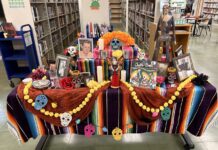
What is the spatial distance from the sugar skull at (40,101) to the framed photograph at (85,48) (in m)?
0.56

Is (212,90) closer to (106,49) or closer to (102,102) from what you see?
(102,102)

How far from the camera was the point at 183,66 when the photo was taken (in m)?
1.59

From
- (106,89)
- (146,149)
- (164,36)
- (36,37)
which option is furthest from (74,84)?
(36,37)

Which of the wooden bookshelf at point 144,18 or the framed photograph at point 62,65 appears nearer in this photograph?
the framed photograph at point 62,65

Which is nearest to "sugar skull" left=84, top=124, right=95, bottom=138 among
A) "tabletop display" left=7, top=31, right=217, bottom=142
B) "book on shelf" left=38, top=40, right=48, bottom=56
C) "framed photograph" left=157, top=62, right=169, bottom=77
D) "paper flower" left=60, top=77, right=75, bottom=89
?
"tabletop display" left=7, top=31, right=217, bottom=142

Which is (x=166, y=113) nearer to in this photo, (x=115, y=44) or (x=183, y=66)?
(x=183, y=66)

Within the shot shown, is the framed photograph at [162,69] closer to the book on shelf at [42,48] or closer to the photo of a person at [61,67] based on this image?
the photo of a person at [61,67]

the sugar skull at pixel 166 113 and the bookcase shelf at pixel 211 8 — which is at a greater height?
the bookcase shelf at pixel 211 8

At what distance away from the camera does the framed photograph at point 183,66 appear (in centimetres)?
156

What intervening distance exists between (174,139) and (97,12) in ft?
11.0

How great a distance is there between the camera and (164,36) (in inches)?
89.4

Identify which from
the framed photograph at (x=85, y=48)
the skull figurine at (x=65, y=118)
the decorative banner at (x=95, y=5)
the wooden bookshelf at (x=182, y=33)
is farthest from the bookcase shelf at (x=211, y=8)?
the skull figurine at (x=65, y=118)

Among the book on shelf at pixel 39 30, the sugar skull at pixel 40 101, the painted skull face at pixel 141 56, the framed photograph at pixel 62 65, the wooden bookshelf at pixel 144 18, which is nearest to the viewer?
the sugar skull at pixel 40 101

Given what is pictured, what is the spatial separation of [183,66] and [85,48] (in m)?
0.95
